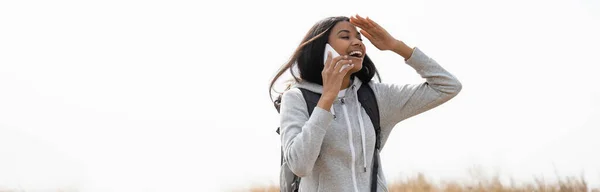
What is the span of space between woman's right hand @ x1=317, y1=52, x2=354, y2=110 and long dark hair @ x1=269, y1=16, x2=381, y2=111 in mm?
191

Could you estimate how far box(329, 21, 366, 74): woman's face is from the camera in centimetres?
404

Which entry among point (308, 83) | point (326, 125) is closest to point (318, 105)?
point (326, 125)

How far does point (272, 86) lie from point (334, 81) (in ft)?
1.96

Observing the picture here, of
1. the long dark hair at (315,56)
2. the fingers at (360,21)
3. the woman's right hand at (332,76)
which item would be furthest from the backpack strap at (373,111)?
the fingers at (360,21)

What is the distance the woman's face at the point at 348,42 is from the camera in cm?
404

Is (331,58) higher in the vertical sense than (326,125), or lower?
higher

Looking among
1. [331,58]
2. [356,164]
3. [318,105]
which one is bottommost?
[356,164]

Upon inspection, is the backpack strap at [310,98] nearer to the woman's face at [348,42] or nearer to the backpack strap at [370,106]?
the backpack strap at [370,106]

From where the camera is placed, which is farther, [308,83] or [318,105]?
[308,83]

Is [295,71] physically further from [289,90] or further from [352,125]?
[352,125]

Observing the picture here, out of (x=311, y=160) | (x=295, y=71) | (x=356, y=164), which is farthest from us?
(x=295, y=71)

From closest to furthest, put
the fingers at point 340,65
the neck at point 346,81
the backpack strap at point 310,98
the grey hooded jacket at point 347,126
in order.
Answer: the grey hooded jacket at point 347,126 → the fingers at point 340,65 → the backpack strap at point 310,98 → the neck at point 346,81

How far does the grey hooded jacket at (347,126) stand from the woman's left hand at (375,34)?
→ 0.14 m

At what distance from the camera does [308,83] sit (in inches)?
163
